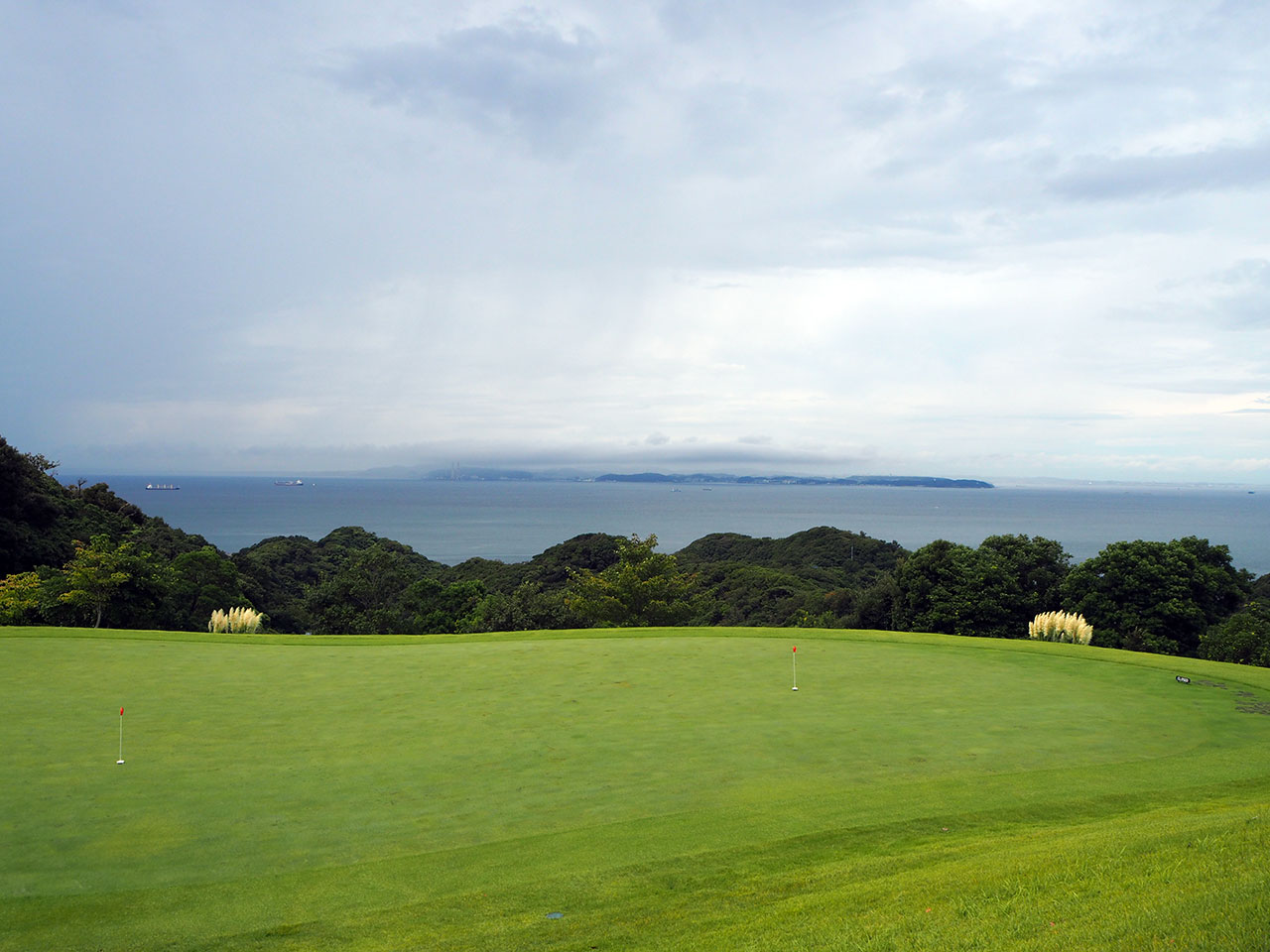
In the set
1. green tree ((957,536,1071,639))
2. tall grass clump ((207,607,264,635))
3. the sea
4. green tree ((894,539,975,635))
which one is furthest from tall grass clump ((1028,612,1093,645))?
the sea

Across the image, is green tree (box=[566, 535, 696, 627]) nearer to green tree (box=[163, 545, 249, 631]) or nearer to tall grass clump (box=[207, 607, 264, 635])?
tall grass clump (box=[207, 607, 264, 635])

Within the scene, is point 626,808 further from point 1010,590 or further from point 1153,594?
point 1010,590

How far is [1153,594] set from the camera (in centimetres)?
2172

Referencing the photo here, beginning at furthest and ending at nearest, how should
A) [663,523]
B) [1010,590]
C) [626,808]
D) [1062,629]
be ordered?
[663,523] < [1010,590] < [1062,629] < [626,808]

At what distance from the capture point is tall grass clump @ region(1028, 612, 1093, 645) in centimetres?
1518

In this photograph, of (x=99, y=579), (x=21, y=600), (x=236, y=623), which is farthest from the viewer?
(x=21, y=600)

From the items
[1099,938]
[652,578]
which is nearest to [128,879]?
[1099,938]

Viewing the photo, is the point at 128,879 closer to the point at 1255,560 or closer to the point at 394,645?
the point at 394,645

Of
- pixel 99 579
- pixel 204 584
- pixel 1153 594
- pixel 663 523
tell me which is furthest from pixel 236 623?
pixel 663 523

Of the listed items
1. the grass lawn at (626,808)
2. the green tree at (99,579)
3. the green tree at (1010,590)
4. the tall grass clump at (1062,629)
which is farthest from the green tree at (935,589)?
the green tree at (99,579)

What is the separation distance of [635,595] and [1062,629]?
1223 cm

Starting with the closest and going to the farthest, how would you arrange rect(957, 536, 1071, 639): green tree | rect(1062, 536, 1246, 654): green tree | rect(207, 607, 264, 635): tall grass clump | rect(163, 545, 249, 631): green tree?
rect(207, 607, 264, 635): tall grass clump → rect(1062, 536, 1246, 654): green tree → rect(957, 536, 1071, 639): green tree → rect(163, 545, 249, 631): green tree

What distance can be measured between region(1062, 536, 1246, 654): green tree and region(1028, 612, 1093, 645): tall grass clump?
23.1 feet

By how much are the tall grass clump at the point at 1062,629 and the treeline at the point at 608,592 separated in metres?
5.07
